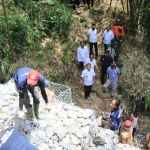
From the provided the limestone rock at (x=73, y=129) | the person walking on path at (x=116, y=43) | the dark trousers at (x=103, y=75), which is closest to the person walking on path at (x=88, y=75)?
the dark trousers at (x=103, y=75)

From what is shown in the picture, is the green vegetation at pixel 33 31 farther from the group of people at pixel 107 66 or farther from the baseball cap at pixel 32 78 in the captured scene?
the baseball cap at pixel 32 78

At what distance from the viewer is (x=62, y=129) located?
18.1ft

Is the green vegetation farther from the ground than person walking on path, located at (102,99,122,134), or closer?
farther from the ground

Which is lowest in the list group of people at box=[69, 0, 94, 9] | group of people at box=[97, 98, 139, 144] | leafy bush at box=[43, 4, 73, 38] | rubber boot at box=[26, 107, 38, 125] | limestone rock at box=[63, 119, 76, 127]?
group of people at box=[97, 98, 139, 144]

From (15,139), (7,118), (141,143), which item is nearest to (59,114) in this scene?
(7,118)

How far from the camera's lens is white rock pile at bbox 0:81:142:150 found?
5.33 m

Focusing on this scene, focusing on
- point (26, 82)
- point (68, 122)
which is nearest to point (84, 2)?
point (68, 122)

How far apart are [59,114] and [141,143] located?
345 centimetres

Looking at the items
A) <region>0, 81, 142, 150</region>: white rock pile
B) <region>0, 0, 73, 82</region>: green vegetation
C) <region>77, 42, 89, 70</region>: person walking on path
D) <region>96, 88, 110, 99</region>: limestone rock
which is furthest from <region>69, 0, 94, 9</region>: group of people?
<region>0, 81, 142, 150</region>: white rock pile

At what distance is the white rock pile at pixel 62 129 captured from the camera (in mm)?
5328

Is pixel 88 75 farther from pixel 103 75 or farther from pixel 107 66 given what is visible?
pixel 103 75

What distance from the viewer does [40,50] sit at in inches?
362

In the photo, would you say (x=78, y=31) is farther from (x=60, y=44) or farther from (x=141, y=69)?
(x=141, y=69)

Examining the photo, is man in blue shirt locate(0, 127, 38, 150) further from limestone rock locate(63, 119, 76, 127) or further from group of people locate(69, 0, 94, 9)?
group of people locate(69, 0, 94, 9)
